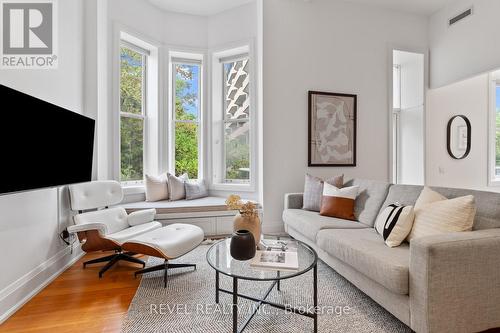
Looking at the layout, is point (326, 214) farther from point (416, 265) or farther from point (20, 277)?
point (20, 277)

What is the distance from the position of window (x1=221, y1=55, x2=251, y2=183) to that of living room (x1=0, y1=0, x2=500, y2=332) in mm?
23

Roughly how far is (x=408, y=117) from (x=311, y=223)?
315 cm

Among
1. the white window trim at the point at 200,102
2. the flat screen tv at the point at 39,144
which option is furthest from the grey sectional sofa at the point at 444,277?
the white window trim at the point at 200,102

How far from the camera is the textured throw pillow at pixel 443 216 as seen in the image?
165 centimetres

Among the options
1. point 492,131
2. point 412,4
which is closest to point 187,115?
point 412,4

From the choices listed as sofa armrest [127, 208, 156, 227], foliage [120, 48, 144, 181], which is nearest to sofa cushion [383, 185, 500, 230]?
sofa armrest [127, 208, 156, 227]

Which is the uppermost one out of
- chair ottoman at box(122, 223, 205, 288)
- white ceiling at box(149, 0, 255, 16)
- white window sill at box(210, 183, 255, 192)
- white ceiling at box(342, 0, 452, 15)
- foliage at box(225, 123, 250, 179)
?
white ceiling at box(342, 0, 452, 15)

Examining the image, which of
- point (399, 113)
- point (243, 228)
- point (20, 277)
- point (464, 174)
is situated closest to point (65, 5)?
point (20, 277)

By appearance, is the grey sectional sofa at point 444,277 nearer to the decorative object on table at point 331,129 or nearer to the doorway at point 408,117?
the decorative object on table at point 331,129

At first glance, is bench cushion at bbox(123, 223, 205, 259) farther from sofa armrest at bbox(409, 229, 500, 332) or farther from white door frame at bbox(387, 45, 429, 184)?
white door frame at bbox(387, 45, 429, 184)

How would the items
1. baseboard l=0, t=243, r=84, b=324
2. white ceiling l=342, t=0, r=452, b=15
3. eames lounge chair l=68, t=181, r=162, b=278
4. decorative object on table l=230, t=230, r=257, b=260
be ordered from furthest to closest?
white ceiling l=342, t=0, r=452, b=15, eames lounge chair l=68, t=181, r=162, b=278, baseboard l=0, t=243, r=84, b=324, decorative object on table l=230, t=230, r=257, b=260

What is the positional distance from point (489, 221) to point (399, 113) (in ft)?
11.2

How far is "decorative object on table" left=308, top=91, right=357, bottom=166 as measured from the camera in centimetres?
380

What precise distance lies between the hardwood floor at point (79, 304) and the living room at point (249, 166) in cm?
2
